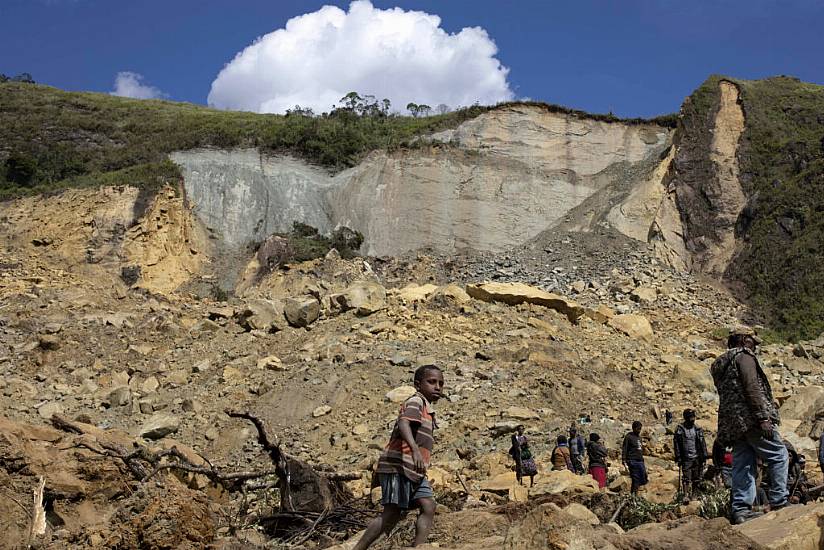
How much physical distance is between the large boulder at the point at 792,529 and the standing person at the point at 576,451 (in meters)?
5.62

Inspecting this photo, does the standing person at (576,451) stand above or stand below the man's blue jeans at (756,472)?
below

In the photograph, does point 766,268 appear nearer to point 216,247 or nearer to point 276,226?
point 276,226

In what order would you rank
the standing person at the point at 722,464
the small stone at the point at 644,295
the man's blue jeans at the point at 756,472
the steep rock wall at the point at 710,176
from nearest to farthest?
the man's blue jeans at the point at 756,472, the standing person at the point at 722,464, the small stone at the point at 644,295, the steep rock wall at the point at 710,176

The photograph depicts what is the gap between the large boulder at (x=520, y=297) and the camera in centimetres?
1622

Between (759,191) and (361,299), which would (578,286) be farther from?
(759,191)

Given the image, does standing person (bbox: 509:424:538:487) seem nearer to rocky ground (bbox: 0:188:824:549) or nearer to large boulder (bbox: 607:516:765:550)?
rocky ground (bbox: 0:188:824:549)

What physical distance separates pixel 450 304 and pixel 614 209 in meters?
11.7

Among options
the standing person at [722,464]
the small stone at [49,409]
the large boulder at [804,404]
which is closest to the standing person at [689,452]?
the standing person at [722,464]

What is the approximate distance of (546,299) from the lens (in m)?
16.4

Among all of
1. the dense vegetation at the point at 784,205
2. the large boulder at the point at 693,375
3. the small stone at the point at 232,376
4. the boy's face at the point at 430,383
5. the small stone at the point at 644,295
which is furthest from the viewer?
the dense vegetation at the point at 784,205

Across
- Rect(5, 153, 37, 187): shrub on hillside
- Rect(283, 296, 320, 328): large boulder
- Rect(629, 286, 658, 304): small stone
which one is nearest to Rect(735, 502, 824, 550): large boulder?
Rect(283, 296, 320, 328): large boulder

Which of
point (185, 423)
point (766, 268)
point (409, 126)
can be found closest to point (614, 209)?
point (766, 268)

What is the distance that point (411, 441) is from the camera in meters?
4.28

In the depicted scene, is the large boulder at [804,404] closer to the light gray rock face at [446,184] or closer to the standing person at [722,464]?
the standing person at [722,464]
